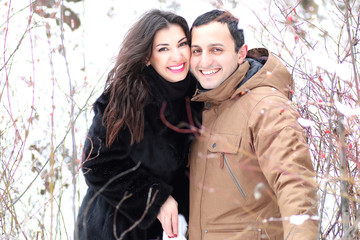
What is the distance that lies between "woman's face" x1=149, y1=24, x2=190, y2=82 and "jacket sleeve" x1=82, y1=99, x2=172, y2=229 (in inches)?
17.8

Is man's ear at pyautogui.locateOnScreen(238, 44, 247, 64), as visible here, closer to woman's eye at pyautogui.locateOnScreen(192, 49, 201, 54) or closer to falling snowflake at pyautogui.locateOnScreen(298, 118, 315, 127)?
woman's eye at pyautogui.locateOnScreen(192, 49, 201, 54)

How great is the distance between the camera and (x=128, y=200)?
A: 2.44 meters

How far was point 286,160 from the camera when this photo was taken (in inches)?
73.0

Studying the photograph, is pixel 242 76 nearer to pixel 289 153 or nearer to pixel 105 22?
pixel 289 153

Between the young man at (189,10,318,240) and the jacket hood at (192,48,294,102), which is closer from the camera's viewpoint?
the young man at (189,10,318,240)

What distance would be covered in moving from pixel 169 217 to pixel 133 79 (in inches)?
32.7

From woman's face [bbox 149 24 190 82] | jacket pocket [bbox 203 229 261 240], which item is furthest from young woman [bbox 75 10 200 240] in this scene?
jacket pocket [bbox 203 229 261 240]

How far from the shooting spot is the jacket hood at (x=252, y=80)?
2.23 m

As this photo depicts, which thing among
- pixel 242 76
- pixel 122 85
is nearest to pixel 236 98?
pixel 242 76

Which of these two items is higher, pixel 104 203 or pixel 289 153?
pixel 289 153

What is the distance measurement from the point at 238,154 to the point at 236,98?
1.06ft

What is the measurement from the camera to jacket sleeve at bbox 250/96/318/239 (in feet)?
5.74

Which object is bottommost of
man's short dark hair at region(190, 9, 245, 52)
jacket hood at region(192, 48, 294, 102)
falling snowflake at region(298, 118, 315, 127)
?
falling snowflake at region(298, 118, 315, 127)

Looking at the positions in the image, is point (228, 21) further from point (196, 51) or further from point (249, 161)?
point (249, 161)
